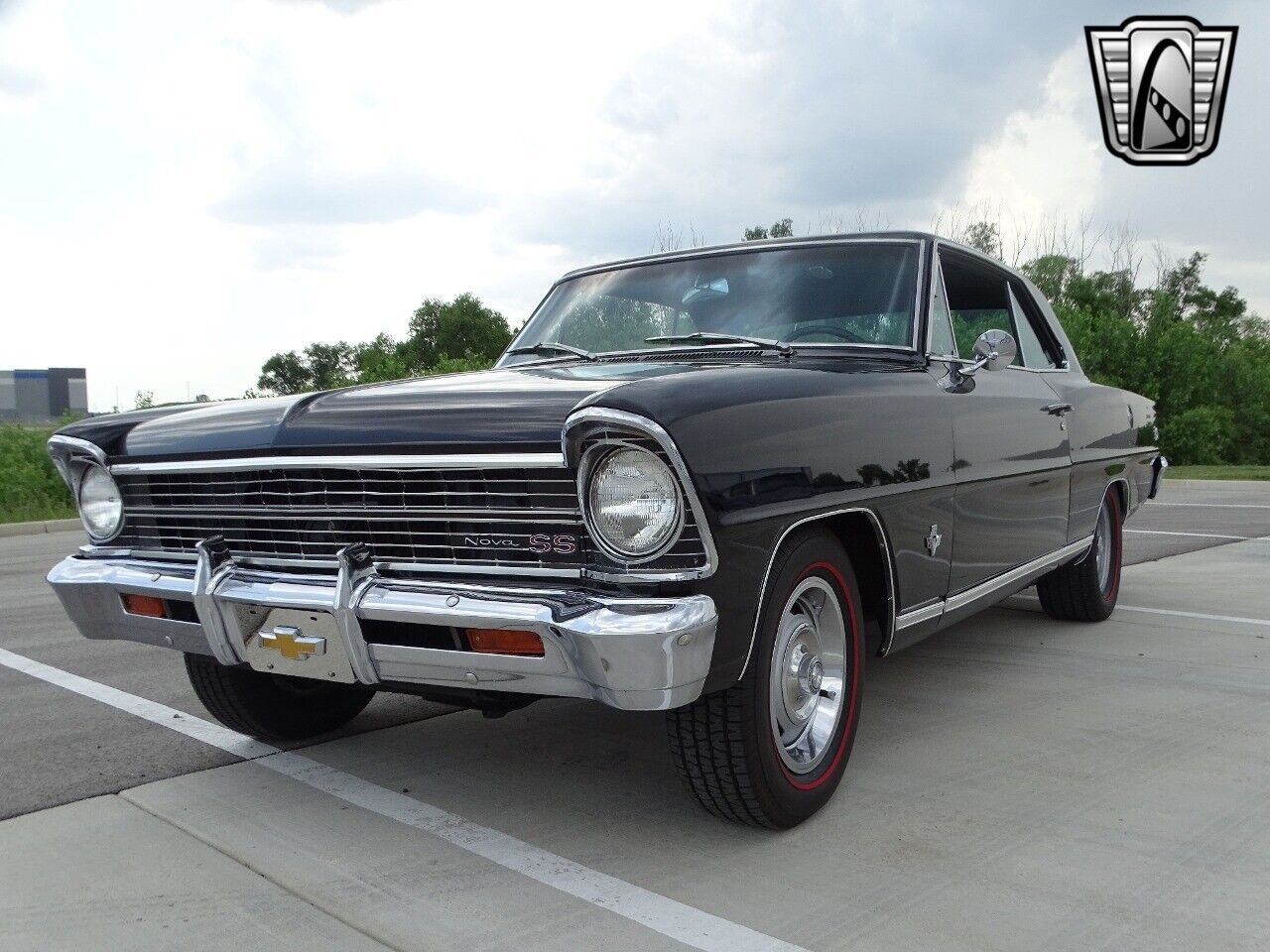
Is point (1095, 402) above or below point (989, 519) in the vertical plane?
above

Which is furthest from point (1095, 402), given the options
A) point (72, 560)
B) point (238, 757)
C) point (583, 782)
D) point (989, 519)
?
point (72, 560)

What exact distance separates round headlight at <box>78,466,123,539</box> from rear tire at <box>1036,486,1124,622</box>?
412cm

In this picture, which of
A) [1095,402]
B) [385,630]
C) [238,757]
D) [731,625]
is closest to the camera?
[731,625]

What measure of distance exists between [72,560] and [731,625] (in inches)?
84.7

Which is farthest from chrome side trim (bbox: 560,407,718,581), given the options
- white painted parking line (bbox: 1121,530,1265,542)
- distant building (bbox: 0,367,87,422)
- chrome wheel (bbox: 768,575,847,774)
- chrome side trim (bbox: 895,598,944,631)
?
distant building (bbox: 0,367,87,422)

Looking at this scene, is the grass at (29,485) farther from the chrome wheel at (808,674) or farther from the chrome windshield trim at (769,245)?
the chrome wheel at (808,674)

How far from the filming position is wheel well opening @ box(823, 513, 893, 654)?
3.18 m

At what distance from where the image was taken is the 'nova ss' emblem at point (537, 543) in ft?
8.46

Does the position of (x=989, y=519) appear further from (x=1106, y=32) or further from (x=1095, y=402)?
(x=1106, y=32)

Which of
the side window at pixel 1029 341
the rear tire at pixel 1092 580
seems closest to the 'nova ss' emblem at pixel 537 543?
the side window at pixel 1029 341

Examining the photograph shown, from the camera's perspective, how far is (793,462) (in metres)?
2.76

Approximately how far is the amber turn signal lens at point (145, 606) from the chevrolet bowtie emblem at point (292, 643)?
18.1 inches

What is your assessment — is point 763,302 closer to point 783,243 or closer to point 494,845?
point 783,243

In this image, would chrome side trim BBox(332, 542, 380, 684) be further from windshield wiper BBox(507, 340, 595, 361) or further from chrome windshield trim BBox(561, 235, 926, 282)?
chrome windshield trim BBox(561, 235, 926, 282)
